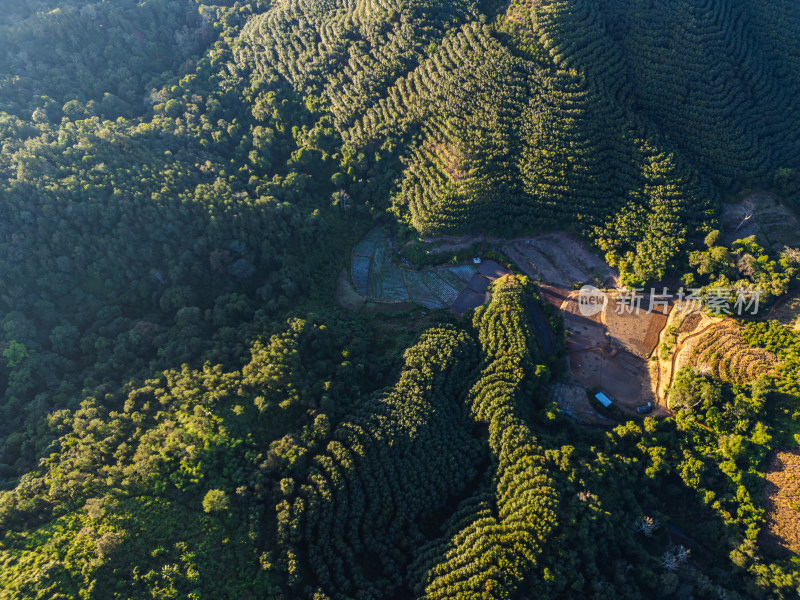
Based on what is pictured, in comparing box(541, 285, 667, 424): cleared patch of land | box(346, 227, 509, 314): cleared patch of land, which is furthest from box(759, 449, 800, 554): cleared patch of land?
box(346, 227, 509, 314): cleared patch of land

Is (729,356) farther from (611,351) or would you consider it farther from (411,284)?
(411,284)

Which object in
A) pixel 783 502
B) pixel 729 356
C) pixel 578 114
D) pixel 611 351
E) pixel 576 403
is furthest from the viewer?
pixel 578 114

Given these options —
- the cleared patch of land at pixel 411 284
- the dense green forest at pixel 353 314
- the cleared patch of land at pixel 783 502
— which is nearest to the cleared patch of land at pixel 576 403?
the dense green forest at pixel 353 314

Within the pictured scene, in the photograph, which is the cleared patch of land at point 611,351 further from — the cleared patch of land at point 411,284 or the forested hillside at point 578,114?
the cleared patch of land at point 411,284

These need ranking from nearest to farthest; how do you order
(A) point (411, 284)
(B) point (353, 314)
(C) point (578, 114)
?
(B) point (353, 314)
(C) point (578, 114)
(A) point (411, 284)

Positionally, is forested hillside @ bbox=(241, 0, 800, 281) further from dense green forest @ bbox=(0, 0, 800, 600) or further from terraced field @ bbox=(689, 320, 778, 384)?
terraced field @ bbox=(689, 320, 778, 384)

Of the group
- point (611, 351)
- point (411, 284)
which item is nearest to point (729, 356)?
point (611, 351)
